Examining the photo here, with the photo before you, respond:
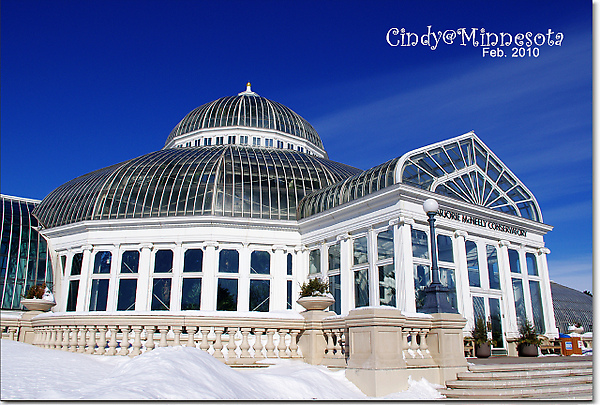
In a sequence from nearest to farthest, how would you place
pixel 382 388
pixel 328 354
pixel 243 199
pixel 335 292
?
pixel 382 388 → pixel 328 354 → pixel 335 292 → pixel 243 199

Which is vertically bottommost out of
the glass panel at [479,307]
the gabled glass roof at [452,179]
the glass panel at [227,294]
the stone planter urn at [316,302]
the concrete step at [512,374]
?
the concrete step at [512,374]

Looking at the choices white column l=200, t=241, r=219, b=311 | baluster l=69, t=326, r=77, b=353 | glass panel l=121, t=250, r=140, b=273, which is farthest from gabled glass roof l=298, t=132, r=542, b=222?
baluster l=69, t=326, r=77, b=353

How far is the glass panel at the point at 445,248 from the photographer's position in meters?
27.0

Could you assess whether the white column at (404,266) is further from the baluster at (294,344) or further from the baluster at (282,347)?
the baluster at (282,347)

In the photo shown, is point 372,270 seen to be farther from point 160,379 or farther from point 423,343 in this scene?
point 160,379

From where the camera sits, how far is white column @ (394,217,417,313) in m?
24.4

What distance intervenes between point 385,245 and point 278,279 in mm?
7821

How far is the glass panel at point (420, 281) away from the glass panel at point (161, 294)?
14.2 meters

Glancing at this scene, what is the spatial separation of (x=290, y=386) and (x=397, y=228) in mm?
16194

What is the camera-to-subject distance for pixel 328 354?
13078mm

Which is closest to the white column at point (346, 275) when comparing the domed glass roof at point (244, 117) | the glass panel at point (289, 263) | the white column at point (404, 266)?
the white column at point (404, 266)

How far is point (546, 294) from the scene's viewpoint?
103ft

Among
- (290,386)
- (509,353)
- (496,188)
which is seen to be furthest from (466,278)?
(290,386)

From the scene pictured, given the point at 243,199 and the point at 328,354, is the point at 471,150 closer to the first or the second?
the point at 243,199
